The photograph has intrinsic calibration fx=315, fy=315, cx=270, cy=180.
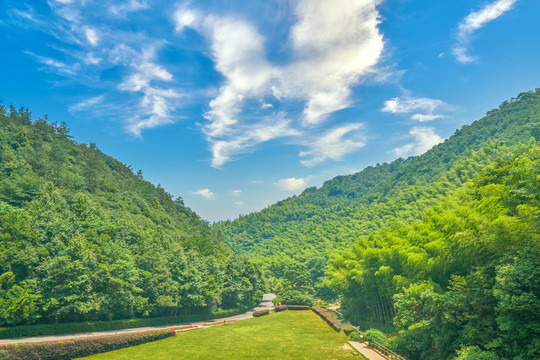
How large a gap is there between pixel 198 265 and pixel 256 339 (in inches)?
697

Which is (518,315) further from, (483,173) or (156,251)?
(156,251)

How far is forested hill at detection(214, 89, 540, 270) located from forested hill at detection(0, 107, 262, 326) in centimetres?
3742

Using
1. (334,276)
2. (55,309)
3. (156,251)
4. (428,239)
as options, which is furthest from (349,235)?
(55,309)

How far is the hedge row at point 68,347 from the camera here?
56.5 ft

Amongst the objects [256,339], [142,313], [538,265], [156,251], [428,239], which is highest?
[156,251]

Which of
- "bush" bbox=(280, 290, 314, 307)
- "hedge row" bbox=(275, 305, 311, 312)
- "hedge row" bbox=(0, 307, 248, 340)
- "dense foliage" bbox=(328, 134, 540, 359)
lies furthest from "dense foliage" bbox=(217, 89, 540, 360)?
"hedge row" bbox=(0, 307, 248, 340)

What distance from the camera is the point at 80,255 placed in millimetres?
28312

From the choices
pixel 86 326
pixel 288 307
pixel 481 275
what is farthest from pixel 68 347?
pixel 288 307

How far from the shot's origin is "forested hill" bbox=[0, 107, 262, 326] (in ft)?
85.4

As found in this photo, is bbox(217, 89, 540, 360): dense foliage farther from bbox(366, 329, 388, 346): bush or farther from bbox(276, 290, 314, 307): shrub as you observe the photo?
bbox(276, 290, 314, 307): shrub

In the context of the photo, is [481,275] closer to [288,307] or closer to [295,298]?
[288,307]

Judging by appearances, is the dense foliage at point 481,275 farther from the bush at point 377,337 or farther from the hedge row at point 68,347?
the hedge row at point 68,347

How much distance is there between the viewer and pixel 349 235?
4065 inches

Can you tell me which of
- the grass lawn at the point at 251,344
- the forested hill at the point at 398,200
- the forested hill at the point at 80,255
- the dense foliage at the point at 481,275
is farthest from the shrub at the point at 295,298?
the dense foliage at the point at 481,275
